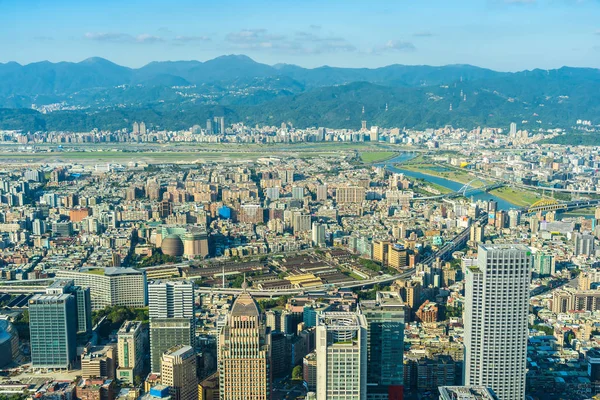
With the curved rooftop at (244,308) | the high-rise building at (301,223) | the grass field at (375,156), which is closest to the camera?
the curved rooftop at (244,308)

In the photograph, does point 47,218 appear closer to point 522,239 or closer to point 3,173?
point 3,173

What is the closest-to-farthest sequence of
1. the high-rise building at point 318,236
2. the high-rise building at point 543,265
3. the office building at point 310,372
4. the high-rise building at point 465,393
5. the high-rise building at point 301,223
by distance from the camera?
the high-rise building at point 465,393, the office building at point 310,372, the high-rise building at point 543,265, the high-rise building at point 318,236, the high-rise building at point 301,223

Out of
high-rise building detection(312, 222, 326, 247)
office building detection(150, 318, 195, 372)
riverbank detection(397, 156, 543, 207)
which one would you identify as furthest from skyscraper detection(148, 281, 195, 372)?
riverbank detection(397, 156, 543, 207)

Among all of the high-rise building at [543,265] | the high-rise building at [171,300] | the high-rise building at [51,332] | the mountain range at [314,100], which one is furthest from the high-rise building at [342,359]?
the mountain range at [314,100]

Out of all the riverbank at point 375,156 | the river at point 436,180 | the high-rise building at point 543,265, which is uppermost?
the riverbank at point 375,156

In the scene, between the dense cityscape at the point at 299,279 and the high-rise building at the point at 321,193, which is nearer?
the dense cityscape at the point at 299,279

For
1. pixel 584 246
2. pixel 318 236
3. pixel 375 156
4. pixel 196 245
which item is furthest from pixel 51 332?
pixel 375 156

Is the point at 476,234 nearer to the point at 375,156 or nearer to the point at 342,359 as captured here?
the point at 342,359

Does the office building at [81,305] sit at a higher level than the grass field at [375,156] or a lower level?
lower

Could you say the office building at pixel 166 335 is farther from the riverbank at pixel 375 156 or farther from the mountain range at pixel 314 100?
the mountain range at pixel 314 100
